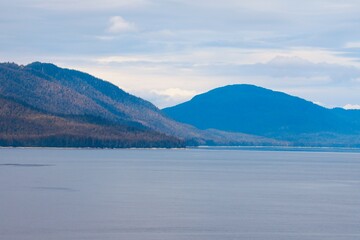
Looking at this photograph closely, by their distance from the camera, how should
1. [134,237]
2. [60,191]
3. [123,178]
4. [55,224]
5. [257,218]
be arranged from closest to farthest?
[134,237] → [55,224] → [257,218] → [60,191] → [123,178]

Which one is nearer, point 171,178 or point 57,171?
point 171,178

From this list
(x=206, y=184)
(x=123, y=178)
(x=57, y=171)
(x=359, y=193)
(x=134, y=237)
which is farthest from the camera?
(x=57, y=171)

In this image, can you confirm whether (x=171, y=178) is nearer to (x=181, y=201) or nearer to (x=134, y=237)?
(x=181, y=201)

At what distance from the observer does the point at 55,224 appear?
7369 cm

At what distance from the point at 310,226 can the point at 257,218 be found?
6.46m

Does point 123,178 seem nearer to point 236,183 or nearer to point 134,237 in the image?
point 236,183

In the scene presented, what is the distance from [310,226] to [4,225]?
85.5 ft

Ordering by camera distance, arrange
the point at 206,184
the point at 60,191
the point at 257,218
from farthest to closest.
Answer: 1. the point at 206,184
2. the point at 60,191
3. the point at 257,218

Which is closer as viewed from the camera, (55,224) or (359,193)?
(55,224)

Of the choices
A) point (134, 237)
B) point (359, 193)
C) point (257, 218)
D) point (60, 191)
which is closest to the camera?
point (134, 237)

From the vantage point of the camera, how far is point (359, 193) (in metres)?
114

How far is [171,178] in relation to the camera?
141 meters

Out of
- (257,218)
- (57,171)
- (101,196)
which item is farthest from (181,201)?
(57,171)

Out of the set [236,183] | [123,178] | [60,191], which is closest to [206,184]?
[236,183]
